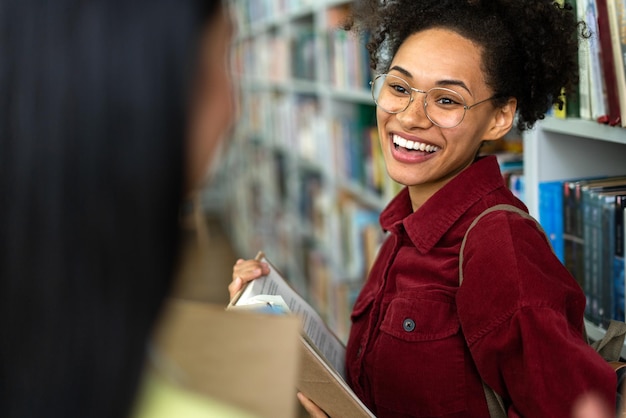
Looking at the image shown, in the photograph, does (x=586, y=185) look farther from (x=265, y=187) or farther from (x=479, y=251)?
(x=265, y=187)

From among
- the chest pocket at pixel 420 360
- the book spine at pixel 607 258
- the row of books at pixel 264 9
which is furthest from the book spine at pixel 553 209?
the row of books at pixel 264 9

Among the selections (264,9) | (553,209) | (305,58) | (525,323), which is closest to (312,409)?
(525,323)

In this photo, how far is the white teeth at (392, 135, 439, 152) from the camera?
1204 millimetres

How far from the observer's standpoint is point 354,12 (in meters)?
1.49

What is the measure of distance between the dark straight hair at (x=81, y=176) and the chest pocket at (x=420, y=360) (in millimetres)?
674

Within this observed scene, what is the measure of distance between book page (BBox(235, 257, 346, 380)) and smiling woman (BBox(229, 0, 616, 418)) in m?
0.04

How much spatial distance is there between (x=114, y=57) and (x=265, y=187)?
14.8 ft

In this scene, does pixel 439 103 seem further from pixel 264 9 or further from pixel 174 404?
pixel 264 9

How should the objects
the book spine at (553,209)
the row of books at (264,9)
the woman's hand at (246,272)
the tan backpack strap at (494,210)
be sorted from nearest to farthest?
the tan backpack strap at (494,210), the woman's hand at (246,272), the book spine at (553,209), the row of books at (264,9)

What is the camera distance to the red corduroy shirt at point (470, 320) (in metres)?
0.90

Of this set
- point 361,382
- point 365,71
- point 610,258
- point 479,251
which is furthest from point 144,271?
point 365,71

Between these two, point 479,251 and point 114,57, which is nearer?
point 114,57

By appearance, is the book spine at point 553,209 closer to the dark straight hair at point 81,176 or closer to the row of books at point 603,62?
the row of books at point 603,62

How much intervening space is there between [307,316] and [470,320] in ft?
1.23
